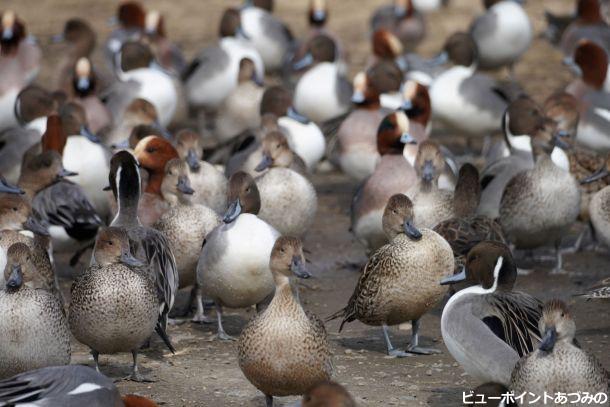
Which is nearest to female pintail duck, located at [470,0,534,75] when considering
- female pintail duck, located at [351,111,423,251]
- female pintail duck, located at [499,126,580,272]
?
female pintail duck, located at [351,111,423,251]

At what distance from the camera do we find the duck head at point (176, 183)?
25.8 ft

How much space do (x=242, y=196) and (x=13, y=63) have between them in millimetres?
6305

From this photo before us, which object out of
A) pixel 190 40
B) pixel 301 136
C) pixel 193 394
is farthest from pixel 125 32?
pixel 193 394

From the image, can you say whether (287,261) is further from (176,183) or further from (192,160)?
(192,160)

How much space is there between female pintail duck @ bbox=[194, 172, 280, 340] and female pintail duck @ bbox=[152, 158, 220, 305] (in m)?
0.35

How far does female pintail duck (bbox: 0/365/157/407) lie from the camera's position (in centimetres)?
509

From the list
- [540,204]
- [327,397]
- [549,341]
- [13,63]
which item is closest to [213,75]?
[13,63]

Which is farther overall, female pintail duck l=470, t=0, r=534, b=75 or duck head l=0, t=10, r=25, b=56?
female pintail duck l=470, t=0, r=534, b=75

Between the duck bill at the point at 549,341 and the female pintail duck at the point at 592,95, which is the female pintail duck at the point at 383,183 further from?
the duck bill at the point at 549,341

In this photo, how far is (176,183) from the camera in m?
7.95

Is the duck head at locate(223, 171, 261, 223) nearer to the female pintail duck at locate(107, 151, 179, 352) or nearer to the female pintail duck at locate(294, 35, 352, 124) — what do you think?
the female pintail duck at locate(107, 151, 179, 352)

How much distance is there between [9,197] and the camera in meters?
7.38

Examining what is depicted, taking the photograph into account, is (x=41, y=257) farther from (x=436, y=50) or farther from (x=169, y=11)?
(x=169, y=11)

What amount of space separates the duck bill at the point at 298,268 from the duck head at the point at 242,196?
1.27 m
